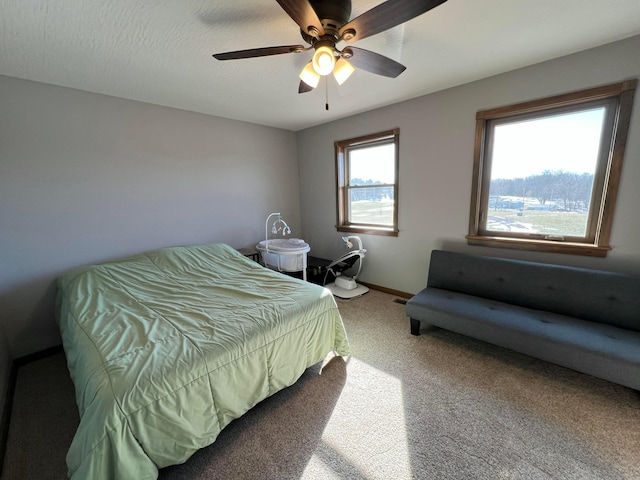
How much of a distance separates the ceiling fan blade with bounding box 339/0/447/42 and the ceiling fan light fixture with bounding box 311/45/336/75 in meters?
0.12

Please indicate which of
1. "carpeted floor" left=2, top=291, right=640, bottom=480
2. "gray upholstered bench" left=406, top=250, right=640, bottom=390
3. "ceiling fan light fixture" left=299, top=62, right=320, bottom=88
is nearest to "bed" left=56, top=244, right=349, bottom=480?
"carpeted floor" left=2, top=291, right=640, bottom=480

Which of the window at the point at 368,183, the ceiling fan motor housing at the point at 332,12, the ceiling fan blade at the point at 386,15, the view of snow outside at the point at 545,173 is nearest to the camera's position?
the ceiling fan blade at the point at 386,15

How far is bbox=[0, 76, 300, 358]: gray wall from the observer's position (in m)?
2.22

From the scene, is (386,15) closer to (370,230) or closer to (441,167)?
(441,167)

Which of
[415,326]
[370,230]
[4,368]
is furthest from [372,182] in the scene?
[4,368]

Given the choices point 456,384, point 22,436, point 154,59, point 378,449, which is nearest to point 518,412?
point 456,384

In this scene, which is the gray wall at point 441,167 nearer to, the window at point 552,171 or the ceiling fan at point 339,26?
the window at point 552,171

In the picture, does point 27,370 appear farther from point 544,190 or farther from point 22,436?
point 544,190

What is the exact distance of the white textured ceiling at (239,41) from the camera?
4.90ft

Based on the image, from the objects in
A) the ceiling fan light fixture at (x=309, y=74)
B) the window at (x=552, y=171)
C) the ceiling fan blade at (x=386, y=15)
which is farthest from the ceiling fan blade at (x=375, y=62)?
the window at (x=552, y=171)

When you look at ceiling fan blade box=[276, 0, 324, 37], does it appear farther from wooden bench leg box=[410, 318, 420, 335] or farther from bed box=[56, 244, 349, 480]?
wooden bench leg box=[410, 318, 420, 335]

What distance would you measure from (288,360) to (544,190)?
2.75 metres

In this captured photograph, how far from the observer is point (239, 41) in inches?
70.2

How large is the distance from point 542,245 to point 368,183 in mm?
2073
